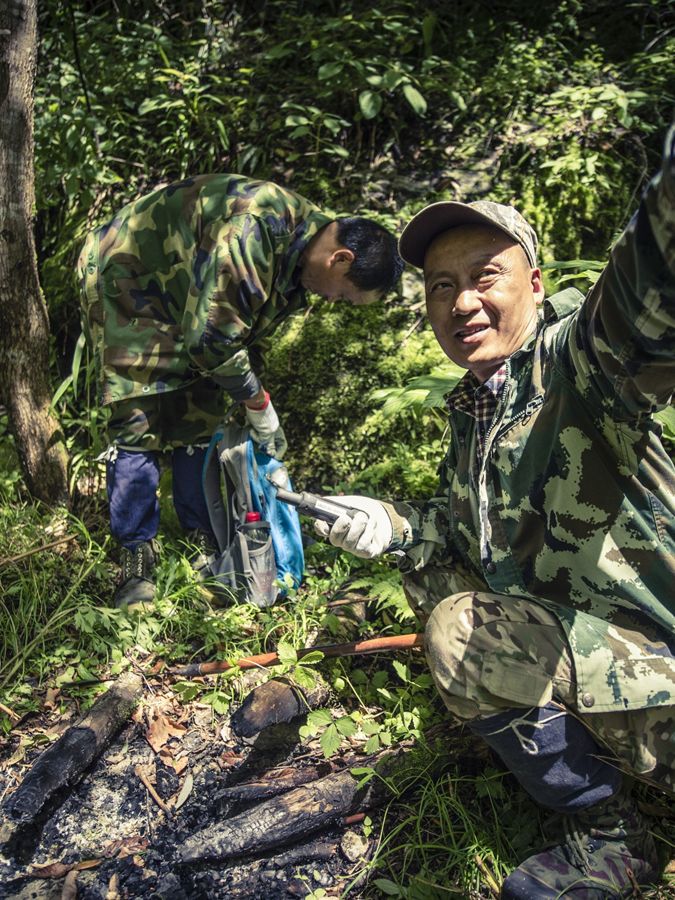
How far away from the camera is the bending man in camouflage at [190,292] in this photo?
3.17m

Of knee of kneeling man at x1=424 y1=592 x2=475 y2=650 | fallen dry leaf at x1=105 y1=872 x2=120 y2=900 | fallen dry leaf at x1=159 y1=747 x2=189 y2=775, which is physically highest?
knee of kneeling man at x1=424 y1=592 x2=475 y2=650

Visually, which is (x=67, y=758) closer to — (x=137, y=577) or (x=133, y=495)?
(x=137, y=577)

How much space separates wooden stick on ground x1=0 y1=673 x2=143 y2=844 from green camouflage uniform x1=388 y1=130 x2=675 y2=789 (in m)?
1.31

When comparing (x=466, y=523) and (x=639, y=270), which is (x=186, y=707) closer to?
(x=466, y=523)

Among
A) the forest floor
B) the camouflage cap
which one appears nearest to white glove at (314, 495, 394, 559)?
the forest floor

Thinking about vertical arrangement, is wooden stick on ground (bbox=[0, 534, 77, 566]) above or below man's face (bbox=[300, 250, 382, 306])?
below

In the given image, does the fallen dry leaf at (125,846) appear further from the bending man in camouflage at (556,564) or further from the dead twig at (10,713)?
the bending man in camouflage at (556,564)

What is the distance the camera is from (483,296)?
6.86ft

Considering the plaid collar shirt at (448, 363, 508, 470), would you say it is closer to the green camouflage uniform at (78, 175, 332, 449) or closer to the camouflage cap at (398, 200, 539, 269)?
the camouflage cap at (398, 200, 539, 269)

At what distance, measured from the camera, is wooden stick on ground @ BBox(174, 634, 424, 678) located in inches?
110

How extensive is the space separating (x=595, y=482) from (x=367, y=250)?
177 centimetres

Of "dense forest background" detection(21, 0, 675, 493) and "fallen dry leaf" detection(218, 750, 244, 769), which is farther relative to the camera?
"dense forest background" detection(21, 0, 675, 493)

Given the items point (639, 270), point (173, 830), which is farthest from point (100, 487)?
point (639, 270)

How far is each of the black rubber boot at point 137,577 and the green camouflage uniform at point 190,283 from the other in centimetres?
52
